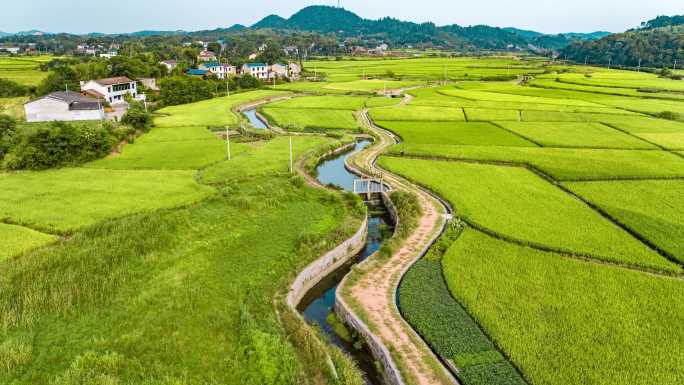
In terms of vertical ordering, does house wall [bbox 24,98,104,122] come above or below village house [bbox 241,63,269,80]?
below

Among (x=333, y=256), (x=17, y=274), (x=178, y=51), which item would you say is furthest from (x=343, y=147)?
(x=178, y=51)

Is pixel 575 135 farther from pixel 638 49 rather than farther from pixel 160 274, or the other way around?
pixel 638 49

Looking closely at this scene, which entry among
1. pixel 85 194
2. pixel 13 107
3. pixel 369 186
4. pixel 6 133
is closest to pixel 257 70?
pixel 13 107

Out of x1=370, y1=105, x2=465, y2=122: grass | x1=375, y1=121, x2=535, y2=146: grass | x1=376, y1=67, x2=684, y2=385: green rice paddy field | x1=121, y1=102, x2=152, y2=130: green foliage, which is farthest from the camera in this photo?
x1=370, y1=105, x2=465, y2=122: grass

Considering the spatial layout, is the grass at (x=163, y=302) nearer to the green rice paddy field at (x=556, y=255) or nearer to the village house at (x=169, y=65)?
the green rice paddy field at (x=556, y=255)

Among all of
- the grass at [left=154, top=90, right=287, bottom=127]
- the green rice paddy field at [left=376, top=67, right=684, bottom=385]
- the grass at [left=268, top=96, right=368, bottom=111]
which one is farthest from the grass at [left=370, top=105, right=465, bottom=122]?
the grass at [left=154, top=90, right=287, bottom=127]

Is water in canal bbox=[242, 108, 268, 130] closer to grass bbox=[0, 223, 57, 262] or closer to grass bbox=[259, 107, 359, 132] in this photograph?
grass bbox=[259, 107, 359, 132]
